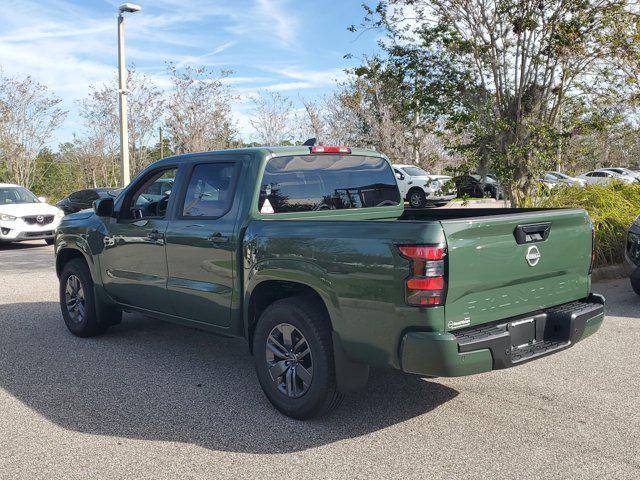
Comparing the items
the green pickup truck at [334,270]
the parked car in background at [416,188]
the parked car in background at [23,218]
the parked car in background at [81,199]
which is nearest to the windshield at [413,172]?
the parked car in background at [416,188]

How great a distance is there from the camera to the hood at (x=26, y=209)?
15464 millimetres

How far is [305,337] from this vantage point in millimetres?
4199

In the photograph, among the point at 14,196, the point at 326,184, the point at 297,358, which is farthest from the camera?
the point at 14,196

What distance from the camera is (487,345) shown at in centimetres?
371

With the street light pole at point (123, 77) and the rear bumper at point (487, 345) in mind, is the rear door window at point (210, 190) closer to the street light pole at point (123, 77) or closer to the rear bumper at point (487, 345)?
the rear bumper at point (487, 345)

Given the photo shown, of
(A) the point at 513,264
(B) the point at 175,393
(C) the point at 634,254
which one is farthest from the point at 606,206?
(B) the point at 175,393

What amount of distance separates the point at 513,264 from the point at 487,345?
1.83 ft

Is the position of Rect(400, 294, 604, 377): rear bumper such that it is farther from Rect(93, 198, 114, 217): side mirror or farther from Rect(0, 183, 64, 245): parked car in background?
Rect(0, 183, 64, 245): parked car in background

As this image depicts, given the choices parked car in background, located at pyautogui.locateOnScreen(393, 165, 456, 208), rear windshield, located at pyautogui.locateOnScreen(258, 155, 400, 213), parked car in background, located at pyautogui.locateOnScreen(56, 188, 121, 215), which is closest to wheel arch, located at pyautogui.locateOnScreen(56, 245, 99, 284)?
rear windshield, located at pyautogui.locateOnScreen(258, 155, 400, 213)

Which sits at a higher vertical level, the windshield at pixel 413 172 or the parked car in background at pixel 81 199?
the windshield at pixel 413 172

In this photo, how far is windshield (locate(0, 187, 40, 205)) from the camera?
16284mm

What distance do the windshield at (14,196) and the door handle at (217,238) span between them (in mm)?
13122

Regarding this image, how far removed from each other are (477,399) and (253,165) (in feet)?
7.75

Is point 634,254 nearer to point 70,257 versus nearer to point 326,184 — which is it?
point 326,184
